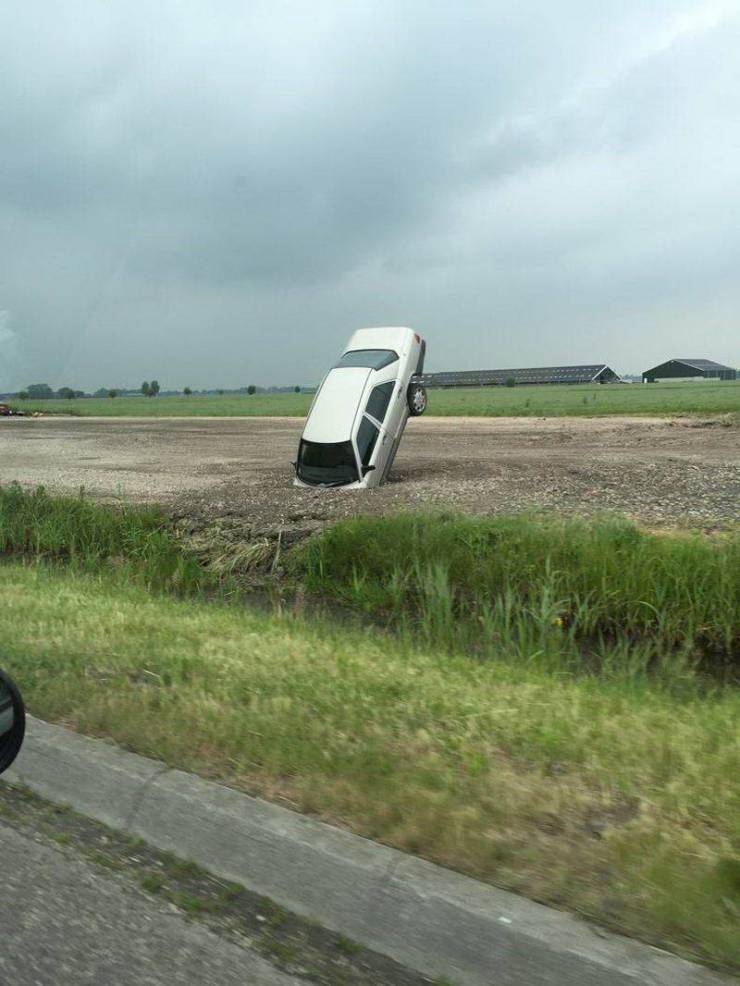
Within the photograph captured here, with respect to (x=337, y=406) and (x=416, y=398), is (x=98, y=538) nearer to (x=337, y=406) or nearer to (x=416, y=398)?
(x=337, y=406)

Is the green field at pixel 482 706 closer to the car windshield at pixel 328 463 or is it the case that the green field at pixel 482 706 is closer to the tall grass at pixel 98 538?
the tall grass at pixel 98 538

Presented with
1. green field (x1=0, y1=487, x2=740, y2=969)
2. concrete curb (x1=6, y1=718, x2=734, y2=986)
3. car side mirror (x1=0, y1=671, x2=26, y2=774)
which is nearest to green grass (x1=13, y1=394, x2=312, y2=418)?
green field (x1=0, y1=487, x2=740, y2=969)

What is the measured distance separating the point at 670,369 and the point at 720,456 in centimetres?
9532

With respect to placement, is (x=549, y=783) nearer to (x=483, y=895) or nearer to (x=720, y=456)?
(x=483, y=895)

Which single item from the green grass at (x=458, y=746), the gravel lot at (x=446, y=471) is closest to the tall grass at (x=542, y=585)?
the green grass at (x=458, y=746)

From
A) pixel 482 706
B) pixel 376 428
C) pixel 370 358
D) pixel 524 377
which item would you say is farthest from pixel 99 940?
pixel 524 377

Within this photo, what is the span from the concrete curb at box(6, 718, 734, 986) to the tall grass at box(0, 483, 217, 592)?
721 centimetres

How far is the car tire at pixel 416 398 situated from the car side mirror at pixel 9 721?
46.1ft

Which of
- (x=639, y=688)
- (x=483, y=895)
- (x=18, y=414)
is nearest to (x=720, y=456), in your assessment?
(x=639, y=688)

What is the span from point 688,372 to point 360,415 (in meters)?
98.2

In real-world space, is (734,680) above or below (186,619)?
below

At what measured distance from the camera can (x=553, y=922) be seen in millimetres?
2814

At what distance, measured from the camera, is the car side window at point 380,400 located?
15266 millimetres

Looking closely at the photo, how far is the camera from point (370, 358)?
52.3ft
